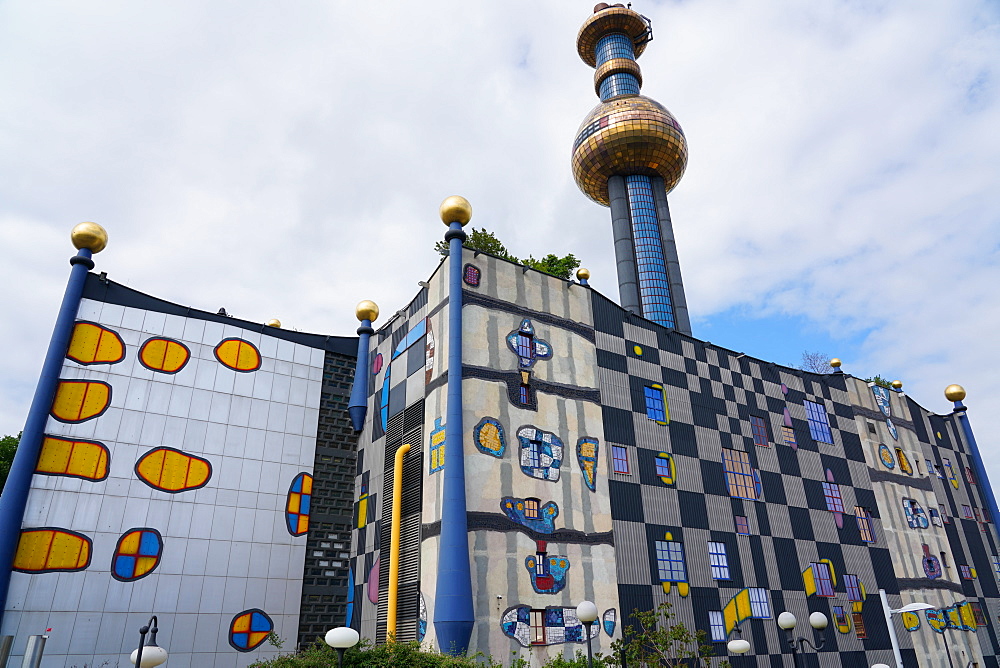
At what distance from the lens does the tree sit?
17.6 meters

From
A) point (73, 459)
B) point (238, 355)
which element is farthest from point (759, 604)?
point (73, 459)

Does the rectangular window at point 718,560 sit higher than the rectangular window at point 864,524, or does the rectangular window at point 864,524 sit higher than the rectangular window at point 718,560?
the rectangular window at point 864,524

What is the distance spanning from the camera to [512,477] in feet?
61.4

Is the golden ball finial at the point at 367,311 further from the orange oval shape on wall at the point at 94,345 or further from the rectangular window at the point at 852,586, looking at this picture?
the rectangular window at the point at 852,586

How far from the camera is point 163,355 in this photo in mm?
21750

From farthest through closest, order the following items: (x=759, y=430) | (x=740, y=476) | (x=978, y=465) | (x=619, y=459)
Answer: (x=978, y=465), (x=759, y=430), (x=740, y=476), (x=619, y=459)

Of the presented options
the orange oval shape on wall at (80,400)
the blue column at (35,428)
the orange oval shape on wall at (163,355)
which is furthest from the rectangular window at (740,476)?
the blue column at (35,428)

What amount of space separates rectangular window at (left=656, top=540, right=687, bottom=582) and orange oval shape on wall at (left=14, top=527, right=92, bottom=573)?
53.8ft

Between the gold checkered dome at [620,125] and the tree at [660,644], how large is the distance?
99.6 feet

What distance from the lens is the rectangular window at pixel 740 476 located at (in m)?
→ 23.7

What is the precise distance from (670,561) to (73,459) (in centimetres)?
1778

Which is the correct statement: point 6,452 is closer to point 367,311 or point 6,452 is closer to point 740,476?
point 367,311

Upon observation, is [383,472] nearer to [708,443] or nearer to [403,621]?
[403,621]

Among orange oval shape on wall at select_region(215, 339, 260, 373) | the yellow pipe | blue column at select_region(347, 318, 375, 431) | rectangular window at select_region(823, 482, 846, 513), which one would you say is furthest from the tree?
orange oval shape on wall at select_region(215, 339, 260, 373)
